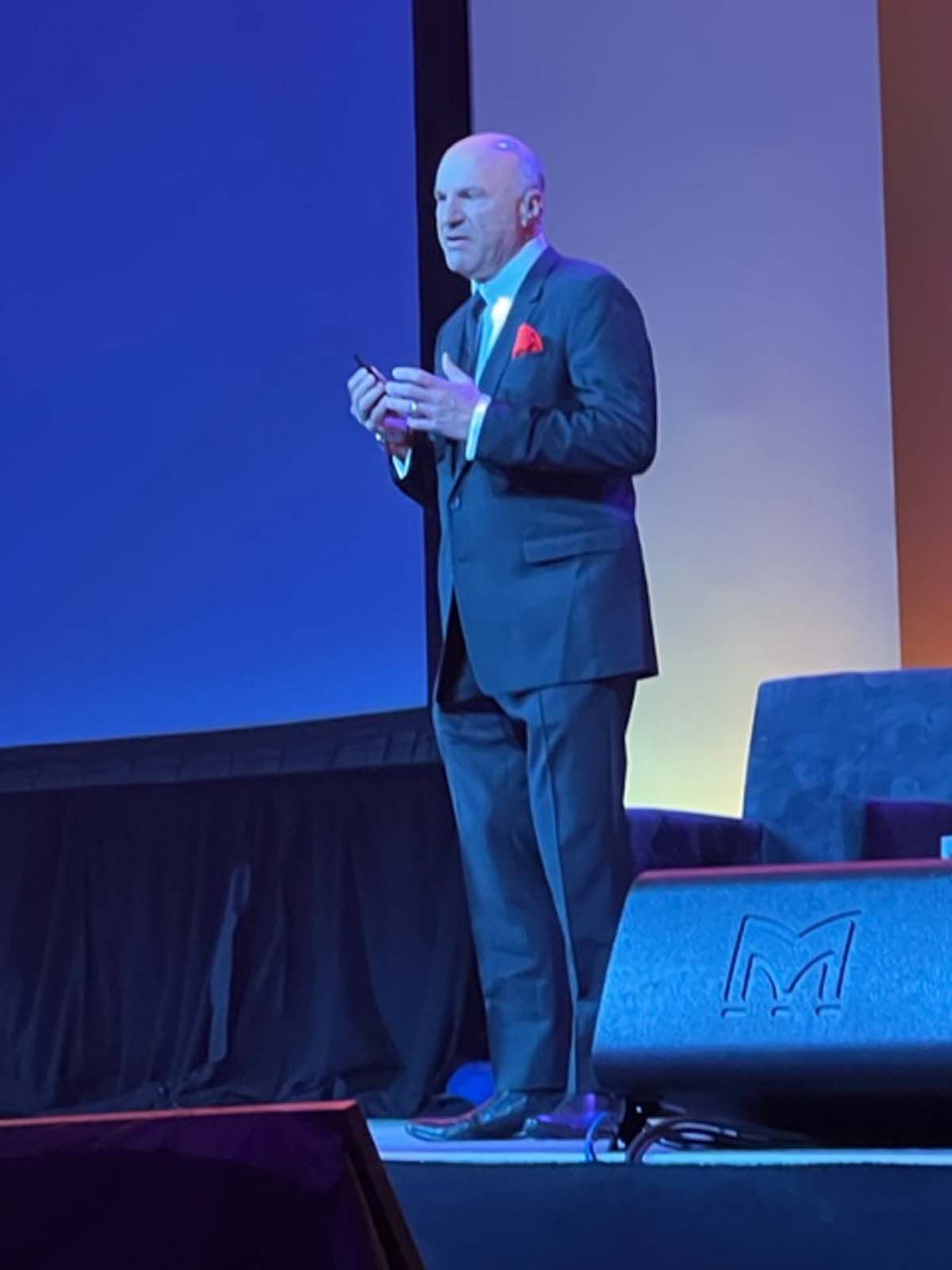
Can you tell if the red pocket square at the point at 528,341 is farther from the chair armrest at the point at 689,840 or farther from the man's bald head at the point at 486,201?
the chair armrest at the point at 689,840

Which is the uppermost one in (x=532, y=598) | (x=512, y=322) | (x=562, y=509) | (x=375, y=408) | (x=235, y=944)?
(x=512, y=322)

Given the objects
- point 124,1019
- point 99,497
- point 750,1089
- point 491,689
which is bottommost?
point 124,1019

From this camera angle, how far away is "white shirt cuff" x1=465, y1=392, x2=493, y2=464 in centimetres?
242

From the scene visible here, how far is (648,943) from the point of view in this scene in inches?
56.2

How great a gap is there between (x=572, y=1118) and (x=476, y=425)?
2.57 feet

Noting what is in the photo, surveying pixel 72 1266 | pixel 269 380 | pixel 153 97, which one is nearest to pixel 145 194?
pixel 153 97

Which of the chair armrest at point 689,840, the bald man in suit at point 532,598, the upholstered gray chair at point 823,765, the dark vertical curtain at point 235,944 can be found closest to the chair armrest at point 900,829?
the upholstered gray chair at point 823,765

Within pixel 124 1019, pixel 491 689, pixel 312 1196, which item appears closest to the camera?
pixel 312 1196

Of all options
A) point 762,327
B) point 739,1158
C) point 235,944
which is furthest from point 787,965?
point 762,327

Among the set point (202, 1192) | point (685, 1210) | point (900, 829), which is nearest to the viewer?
point (202, 1192)

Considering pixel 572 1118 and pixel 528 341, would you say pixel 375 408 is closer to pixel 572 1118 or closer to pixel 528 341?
pixel 528 341

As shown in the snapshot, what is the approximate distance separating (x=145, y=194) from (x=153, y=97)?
0.70 feet

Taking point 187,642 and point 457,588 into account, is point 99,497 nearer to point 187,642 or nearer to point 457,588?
point 187,642

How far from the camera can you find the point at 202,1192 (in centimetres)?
95
